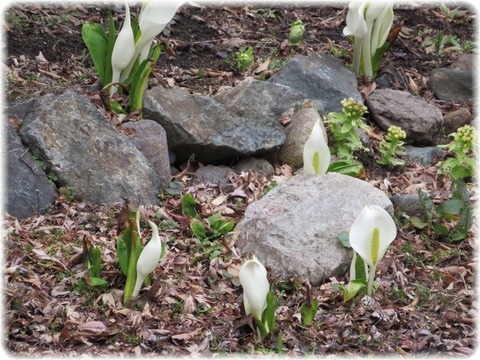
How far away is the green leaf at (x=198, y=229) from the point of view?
185 inches

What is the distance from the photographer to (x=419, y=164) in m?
5.99

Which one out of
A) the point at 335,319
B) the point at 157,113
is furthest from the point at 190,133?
the point at 335,319

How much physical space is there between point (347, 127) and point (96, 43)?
5.75 feet

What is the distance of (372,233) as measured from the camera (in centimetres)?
410

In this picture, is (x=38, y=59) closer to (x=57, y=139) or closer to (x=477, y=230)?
(x=57, y=139)

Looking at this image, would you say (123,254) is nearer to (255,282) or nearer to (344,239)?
(255,282)

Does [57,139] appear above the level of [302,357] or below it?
above

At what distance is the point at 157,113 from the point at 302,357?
7.27 ft

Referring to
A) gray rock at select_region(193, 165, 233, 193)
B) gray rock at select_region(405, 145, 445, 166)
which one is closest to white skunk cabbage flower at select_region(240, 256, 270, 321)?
gray rock at select_region(193, 165, 233, 193)

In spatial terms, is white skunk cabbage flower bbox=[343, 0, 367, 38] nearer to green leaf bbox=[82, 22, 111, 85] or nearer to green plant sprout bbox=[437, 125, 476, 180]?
green plant sprout bbox=[437, 125, 476, 180]

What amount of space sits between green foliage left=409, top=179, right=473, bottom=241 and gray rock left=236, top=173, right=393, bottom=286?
35 cm

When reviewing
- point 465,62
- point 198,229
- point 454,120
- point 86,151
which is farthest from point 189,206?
point 465,62

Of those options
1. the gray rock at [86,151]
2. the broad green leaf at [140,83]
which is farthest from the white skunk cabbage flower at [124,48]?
the gray rock at [86,151]

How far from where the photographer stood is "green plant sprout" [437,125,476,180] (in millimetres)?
5180
